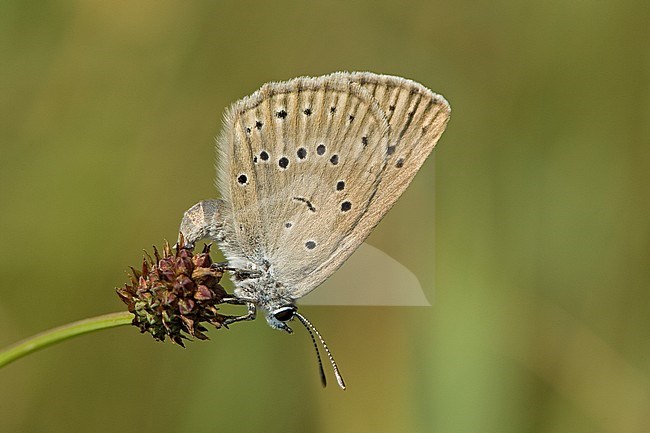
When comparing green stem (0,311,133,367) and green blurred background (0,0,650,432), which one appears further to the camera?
green blurred background (0,0,650,432)

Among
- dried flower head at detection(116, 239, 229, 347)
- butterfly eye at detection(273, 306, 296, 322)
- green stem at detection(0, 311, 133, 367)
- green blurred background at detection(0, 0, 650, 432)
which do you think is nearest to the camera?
green stem at detection(0, 311, 133, 367)

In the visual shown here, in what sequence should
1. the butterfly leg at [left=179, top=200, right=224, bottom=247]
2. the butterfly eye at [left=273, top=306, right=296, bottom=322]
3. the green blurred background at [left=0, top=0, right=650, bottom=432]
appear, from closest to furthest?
1. the butterfly leg at [left=179, top=200, right=224, bottom=247]
2. the butterfly eye at [left=273, top=306, right=296, bottom=322]
3. the green blurred background at [left=0, top=0, right=650, bottom=432]

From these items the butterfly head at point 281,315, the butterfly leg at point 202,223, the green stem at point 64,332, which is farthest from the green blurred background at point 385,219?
the green stem at point 64,332

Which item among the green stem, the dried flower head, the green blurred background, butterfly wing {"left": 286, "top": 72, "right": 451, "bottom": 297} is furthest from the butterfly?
the green stem

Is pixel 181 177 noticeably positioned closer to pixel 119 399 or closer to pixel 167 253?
pixel 119 399

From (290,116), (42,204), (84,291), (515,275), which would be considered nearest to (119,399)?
(84,291)

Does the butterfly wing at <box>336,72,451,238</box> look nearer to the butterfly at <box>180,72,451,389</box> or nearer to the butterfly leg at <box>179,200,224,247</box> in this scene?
the butterfly at <box>180,72,451,389</box>
